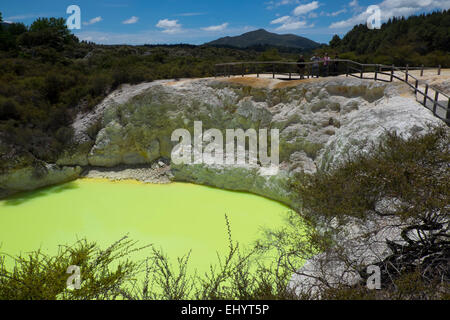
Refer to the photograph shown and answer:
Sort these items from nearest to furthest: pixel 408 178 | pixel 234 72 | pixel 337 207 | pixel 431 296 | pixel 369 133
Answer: pixel 431 296
pixel 408 178
pixel 337 207
pixel 369 133
pixel 234 72

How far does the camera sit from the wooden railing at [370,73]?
991 centimetres

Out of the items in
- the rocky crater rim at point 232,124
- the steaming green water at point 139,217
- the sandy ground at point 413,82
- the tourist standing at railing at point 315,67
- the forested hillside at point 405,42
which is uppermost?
the forested hillside at point 405,42

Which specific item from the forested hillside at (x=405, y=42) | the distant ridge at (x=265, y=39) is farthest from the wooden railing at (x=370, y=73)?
the distant ridge at (x=265, y=39)

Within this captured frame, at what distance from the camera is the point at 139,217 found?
40.2 feet

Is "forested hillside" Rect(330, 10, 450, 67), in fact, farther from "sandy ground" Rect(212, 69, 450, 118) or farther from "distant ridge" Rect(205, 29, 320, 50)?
"distant ridge" Rect(205, 29, 320, 50)

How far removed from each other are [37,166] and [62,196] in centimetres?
247

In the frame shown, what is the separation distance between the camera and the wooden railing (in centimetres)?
991

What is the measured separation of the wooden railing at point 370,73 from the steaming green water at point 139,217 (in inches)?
248

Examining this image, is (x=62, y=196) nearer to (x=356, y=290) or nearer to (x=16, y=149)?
(x=16, y=149)

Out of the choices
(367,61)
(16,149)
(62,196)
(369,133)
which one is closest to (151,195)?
(62,196)

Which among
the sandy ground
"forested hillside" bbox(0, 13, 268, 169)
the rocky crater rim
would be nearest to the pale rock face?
the rocky crater rim

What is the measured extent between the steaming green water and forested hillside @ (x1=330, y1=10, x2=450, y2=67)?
16.1 meters

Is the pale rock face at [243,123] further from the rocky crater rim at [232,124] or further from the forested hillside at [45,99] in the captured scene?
the forested hillside at [45,99]

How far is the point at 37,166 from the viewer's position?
15.6 metres
